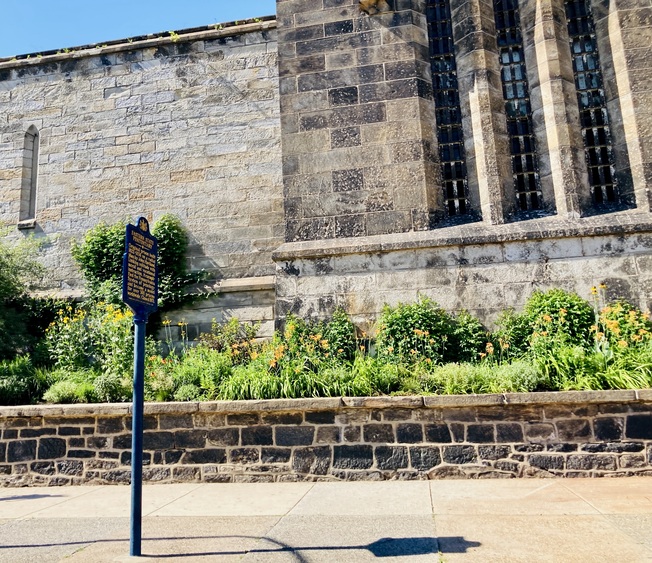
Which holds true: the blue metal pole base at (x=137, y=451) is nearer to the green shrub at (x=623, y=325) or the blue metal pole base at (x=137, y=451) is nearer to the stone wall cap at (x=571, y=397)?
the stone wall cap at (x=571, y=397)

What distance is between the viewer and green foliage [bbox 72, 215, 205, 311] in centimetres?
946

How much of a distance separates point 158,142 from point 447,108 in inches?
241

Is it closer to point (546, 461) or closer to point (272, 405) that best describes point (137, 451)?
point (272, 405)

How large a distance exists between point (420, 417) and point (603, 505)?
1907 mm

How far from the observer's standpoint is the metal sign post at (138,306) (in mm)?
3279

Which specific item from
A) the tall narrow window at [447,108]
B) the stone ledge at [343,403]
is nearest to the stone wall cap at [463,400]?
the stone ledge at [343,403]

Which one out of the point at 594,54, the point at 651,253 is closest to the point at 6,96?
the point at 594,54

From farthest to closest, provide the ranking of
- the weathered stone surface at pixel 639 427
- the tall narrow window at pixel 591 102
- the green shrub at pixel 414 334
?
the tall narrow window at pixel 591 102 → the green shrub at pixel 414 334 → the weathered stone surface at pixel 639 427

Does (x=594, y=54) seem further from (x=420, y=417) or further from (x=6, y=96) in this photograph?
(x=6, y=96)

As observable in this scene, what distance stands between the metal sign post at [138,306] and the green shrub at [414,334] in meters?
3.82

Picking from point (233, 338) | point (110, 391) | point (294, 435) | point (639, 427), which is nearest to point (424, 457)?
point (294, 435)

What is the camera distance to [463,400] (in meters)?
5.35

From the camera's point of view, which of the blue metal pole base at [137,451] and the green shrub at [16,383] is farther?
the green shrub at [16,383]

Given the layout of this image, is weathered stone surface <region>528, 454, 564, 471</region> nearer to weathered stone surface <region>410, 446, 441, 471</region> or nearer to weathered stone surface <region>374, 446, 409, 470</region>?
weathered stone surface <region>410, 446, 441, 471</region>
